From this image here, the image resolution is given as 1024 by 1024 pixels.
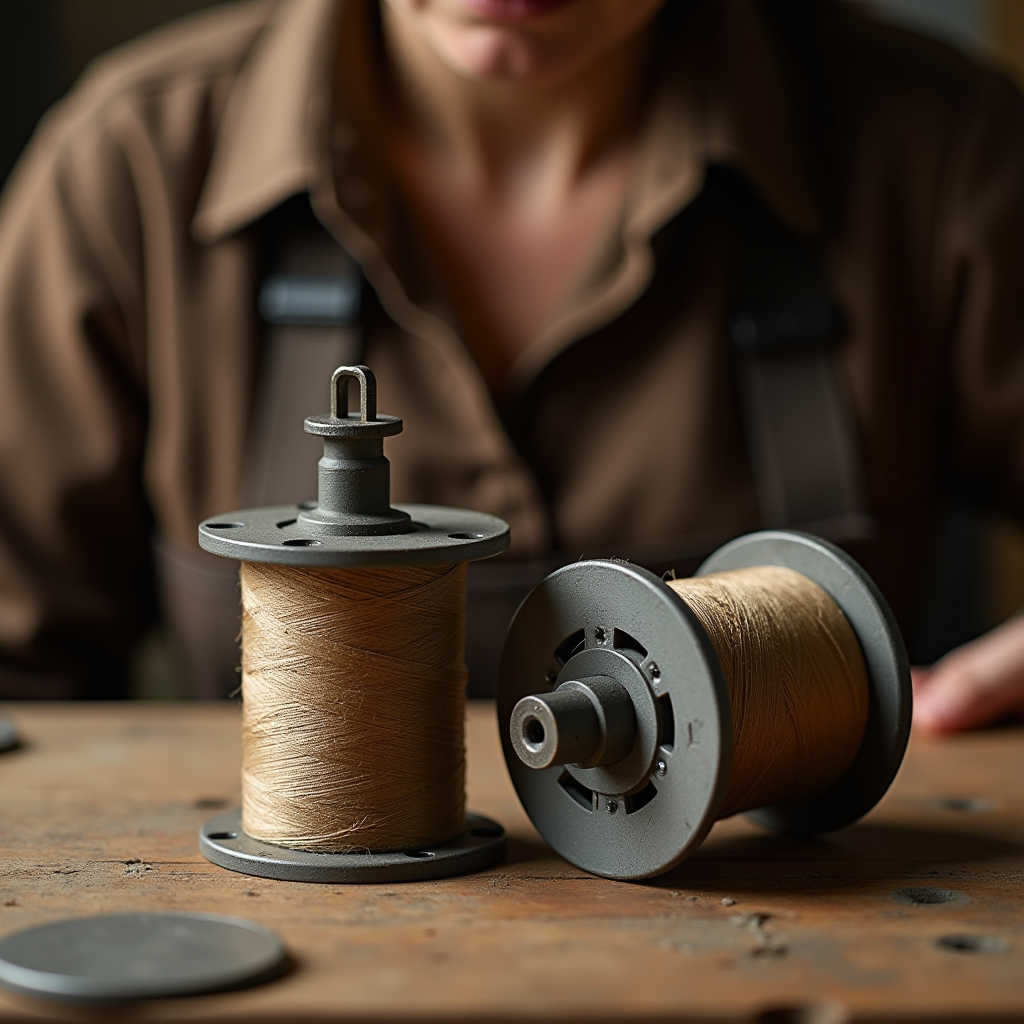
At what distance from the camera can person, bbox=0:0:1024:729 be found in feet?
5.05

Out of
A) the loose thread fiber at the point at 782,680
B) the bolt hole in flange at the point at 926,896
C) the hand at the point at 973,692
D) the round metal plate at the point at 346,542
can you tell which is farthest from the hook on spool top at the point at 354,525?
the hand at the point at 973,692

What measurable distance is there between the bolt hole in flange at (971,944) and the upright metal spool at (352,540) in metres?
0.27

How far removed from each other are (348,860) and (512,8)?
30.5 inches

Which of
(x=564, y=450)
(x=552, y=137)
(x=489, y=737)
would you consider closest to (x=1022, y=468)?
(x=564, y=450)

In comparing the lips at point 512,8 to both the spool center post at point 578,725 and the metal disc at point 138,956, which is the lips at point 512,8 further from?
the metal disc at point 138,956

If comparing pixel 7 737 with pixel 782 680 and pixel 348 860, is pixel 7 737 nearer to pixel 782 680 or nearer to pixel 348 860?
pixel 348 860

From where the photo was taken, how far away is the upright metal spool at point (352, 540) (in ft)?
2.74

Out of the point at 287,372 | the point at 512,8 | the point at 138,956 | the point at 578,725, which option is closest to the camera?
the point at 138,956

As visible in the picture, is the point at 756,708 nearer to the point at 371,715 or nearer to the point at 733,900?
the point at 733,900

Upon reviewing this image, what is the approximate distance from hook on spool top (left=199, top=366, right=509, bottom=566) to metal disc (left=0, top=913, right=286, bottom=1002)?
201 millimetres

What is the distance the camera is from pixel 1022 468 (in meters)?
1.69

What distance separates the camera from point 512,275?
161 centimetres

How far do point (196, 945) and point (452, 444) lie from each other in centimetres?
84

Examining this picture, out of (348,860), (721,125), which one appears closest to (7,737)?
(348,860)
